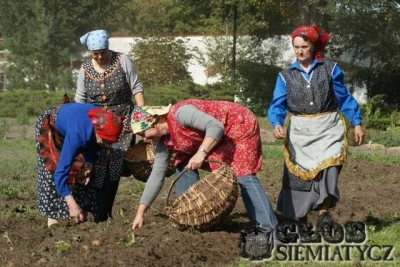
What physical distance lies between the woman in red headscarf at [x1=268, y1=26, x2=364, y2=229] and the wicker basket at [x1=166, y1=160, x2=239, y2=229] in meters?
0.85

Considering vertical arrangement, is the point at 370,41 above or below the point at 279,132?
below

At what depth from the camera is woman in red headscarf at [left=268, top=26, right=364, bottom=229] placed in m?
7.49

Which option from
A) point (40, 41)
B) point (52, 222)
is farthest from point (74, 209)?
point (40, 41)

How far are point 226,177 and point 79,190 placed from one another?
1.49m

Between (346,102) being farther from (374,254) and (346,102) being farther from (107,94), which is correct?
(107,94)

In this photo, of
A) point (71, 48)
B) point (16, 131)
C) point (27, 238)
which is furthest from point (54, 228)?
point (71, 48)

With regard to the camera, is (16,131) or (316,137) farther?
(16,131)

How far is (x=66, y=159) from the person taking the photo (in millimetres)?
6867

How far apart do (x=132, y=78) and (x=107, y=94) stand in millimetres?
285

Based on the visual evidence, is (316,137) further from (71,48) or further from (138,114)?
(71,48)

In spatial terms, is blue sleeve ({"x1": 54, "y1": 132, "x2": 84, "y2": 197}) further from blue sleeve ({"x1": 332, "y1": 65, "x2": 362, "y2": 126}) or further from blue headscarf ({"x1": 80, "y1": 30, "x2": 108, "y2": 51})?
blue sleeve ({"x1": 332, "y1": 65, "x2": 362, "y2": 126})

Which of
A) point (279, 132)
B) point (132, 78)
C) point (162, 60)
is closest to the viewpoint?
point (279, 132)

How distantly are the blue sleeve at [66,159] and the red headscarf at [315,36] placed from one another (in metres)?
2.00

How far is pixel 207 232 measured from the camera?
7188 mm
